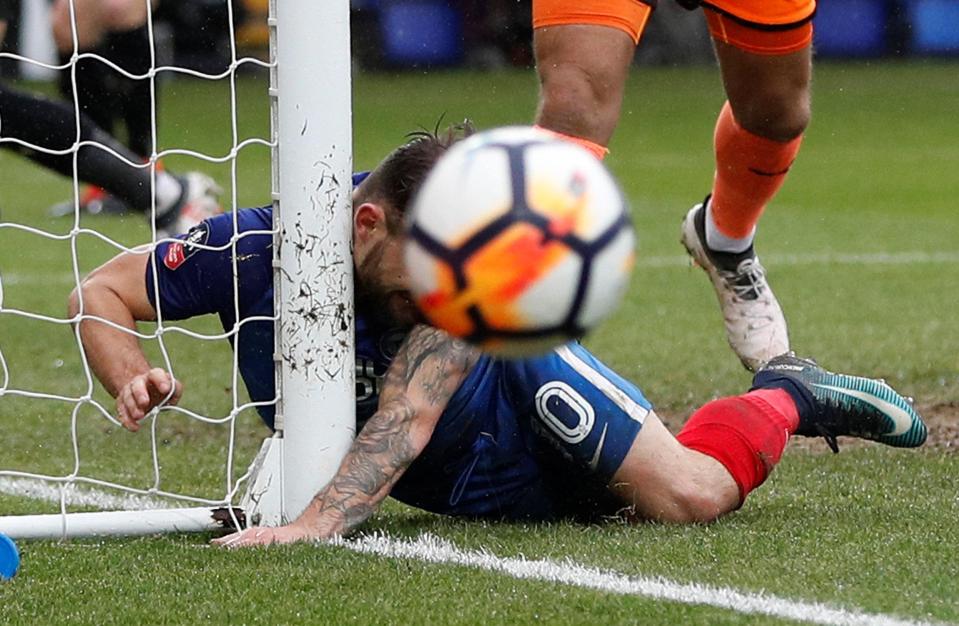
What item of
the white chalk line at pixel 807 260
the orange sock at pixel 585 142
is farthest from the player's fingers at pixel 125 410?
the white chalk line at pixel 807 260

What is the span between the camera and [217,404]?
530 cm

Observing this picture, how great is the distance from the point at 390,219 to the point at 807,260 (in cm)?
529

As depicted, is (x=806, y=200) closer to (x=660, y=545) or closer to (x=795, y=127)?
(x=795, y=127)

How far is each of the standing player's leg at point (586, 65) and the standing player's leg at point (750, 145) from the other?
44 centimetres

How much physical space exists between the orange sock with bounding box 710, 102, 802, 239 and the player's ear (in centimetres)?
135

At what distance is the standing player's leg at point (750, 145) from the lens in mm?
4098

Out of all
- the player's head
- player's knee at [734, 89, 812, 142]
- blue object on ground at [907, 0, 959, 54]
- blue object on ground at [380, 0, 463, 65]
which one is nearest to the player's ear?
the player's head

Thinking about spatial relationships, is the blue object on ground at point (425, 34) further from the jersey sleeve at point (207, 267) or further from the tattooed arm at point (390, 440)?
the tattooed arm at point (390, 440)

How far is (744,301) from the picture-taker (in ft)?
15.5

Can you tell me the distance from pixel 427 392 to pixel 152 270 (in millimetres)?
648

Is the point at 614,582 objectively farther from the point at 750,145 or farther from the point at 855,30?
the point at 855,30

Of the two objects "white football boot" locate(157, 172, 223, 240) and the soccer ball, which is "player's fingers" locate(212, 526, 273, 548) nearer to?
the soccer ball

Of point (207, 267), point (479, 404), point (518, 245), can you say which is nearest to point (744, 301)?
point (479, 404)

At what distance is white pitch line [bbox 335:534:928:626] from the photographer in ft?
9.05
